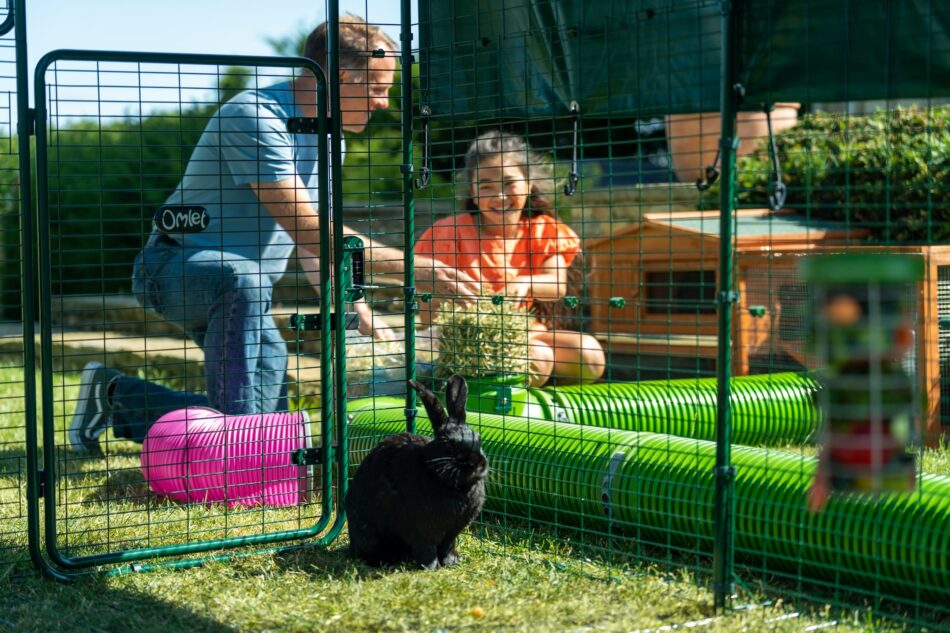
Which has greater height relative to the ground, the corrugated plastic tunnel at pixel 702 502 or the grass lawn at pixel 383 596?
the corrugated plastic tunnel at pixel 702 502

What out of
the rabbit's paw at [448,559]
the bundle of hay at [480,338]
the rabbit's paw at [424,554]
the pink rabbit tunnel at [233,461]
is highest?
the bundle of hay at [480,338]

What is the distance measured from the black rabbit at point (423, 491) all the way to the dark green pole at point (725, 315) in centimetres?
83

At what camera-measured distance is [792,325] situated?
4.88m

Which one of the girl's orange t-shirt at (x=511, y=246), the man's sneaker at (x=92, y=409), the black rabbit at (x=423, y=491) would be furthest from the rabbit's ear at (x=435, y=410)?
the man's sneaker at (x=92, y=409)

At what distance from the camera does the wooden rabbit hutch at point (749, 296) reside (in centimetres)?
484

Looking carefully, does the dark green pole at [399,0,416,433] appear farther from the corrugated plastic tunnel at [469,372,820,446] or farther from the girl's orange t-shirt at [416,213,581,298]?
the girl's orange t-shirt at [416,213,581,298]

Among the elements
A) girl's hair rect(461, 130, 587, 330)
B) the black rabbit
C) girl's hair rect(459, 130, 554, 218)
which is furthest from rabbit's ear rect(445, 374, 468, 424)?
girl's hair rect(461, 130, 587, 330)

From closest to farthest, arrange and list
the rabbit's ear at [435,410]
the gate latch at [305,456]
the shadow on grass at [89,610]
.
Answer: the shadow on grass at [89,610], the rabbit's ear at [435,410], the gate latch at [305,456]

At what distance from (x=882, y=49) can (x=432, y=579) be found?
223 cm

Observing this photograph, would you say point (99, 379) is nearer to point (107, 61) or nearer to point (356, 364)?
point (356, 364)

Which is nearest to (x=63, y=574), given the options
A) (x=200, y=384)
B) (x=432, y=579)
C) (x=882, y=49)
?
(x=432, y=579)

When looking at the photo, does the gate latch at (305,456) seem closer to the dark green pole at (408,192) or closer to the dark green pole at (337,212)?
the dark green pole at (337,212)

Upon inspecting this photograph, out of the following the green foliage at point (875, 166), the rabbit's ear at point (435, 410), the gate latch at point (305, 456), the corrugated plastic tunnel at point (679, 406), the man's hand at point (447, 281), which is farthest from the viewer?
the green foliage at point (875, 166)

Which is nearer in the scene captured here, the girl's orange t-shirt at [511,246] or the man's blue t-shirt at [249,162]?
the man's blue t-shirt at [249,162]
